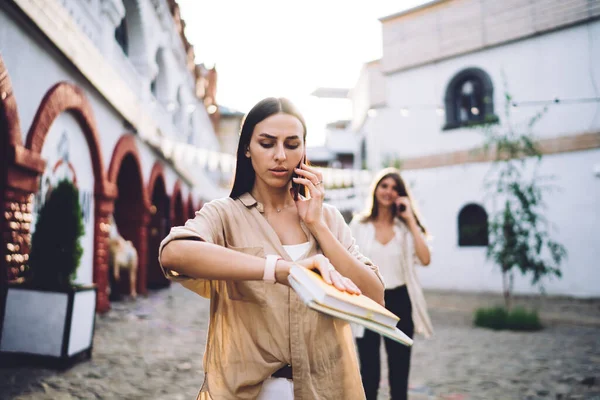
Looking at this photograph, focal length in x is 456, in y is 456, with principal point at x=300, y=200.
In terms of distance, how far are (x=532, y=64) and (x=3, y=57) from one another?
42.8ft

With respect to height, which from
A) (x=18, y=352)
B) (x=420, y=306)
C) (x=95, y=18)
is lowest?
(x=18, y=352)

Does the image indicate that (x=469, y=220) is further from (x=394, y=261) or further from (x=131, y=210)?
(x=394, y=261)

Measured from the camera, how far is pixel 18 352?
4.46 m

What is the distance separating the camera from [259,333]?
1.39m

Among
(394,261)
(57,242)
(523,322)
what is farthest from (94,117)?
(523,322)

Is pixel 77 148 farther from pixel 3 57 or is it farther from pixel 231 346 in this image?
pixel 231 346

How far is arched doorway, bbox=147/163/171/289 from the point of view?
43.4 feet

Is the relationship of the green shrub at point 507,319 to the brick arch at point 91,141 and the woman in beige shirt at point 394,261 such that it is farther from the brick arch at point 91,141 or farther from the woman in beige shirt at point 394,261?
the brick arch at point 91,141

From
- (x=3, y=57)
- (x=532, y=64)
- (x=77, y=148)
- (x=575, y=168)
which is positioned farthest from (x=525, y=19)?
(x=3, y=57)

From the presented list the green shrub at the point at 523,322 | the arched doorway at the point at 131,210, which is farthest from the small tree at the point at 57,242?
the green shrub at the point at 523,322

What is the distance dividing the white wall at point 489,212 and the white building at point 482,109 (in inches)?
1.1

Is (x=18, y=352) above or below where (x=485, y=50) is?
below

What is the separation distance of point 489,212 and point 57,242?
40.2ft

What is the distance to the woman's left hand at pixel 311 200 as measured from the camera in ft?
4.82
